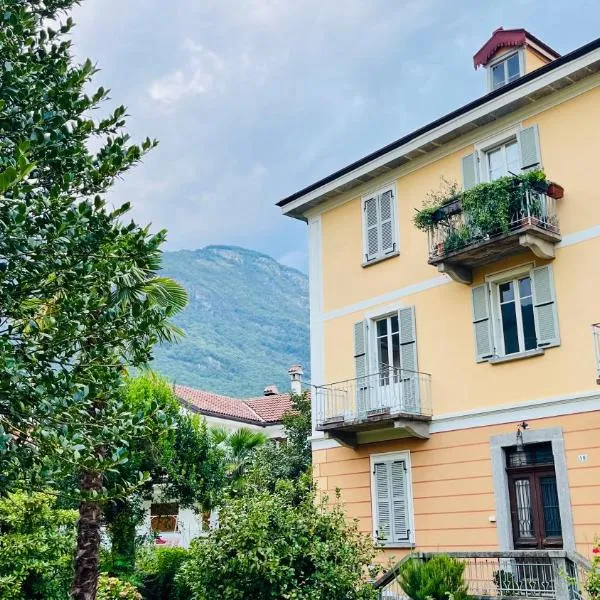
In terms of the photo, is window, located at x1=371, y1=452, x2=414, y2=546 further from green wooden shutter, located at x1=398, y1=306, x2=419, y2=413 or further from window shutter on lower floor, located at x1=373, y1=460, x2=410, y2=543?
green wooden shutter, located at x1=398, y1=306, x2=419, y2=413

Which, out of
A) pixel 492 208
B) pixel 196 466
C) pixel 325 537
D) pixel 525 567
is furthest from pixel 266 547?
pixel 196 466

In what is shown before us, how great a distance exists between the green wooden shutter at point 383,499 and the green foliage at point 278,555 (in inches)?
139

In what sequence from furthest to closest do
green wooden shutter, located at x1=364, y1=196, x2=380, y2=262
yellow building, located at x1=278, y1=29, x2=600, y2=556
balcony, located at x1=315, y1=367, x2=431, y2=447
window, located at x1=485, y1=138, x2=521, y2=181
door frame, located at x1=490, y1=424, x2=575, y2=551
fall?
green wooden shutter, located at x1=364, y1=196, x2=380, y2=262 → balcony, located at x1=315, y1=367, x2=431, y2=447 → window, located at x1=485, y1=138, x2=521, y2=181 → yellow building, located at x1=278, y1=29, x2=600, y2=556 → door frame, located at x1=490, y1=424, x2=575, y2=551

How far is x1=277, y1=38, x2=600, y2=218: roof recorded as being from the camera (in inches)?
557

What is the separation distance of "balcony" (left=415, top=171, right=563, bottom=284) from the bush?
18.3ft

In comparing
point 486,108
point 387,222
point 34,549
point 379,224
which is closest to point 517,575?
point 387,222

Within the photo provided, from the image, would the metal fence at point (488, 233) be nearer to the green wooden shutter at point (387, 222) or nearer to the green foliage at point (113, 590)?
the green wooden shutter at point (387, 222)

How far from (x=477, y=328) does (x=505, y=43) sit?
665 cm

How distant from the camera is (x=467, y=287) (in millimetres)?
15602

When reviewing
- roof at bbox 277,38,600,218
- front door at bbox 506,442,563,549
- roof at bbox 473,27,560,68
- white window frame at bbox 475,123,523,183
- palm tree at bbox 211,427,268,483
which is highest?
roof at bbox 473,27,560,68

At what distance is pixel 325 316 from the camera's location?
61.5ft

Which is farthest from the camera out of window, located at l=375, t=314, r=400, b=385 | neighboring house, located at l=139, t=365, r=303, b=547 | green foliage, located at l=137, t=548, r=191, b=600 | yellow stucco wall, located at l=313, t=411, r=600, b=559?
neighboring house, located at l=139, t=365, r=303, b=547

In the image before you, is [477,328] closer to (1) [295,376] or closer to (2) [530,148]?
(2) [530,148]

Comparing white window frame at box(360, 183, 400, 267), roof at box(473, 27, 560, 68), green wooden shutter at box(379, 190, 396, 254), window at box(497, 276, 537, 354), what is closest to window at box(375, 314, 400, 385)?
white window frame at box(360, 183, 400, 267)
